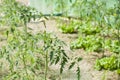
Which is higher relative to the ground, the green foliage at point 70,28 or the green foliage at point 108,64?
the green foliage at point 70,28

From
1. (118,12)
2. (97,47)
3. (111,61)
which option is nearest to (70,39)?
(97,47)

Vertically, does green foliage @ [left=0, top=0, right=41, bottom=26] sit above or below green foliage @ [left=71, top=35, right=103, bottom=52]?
above

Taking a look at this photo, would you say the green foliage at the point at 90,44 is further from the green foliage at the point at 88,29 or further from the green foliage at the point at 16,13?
the green foliage at the point at 16,13

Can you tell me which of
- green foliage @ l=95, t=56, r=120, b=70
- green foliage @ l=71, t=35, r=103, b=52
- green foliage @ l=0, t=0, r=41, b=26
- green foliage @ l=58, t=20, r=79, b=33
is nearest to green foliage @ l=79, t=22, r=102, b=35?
green foliage @ l=58, t=20, r=79, b=33

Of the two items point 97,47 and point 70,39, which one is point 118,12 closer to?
point 97,47

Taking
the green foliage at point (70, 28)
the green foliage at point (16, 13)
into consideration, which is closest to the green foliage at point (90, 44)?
the green foliage at point (70, 28)

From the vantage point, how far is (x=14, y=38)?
251 cm

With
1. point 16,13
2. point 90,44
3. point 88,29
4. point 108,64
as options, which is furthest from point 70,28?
point 16,13

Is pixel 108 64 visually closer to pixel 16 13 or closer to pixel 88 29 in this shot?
pixel 88 29

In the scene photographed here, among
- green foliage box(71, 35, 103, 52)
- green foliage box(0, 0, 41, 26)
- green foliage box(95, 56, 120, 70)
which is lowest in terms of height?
green foliage box(95, 56, 120, 70)

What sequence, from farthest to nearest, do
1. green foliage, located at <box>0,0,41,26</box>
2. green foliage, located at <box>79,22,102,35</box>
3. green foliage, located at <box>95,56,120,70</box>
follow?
green foliage, located at <box>79,22,102,35</box>, green foliage, located at <box>95,56,120,70</box>, green foliage, located at <box>0,0,41,26</box>

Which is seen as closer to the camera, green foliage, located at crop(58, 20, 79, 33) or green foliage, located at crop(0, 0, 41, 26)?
green foliage, located at crop(0, 0, 41, 26)

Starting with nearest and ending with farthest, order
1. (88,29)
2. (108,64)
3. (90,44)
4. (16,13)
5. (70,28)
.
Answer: (16,13) → (108,64) → (90,44) → (88,29) → (70,28)

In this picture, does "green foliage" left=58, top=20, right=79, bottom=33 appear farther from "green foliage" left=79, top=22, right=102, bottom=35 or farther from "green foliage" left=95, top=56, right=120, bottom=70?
"green foliage" left=95, top=56, right=120, bottom=70
